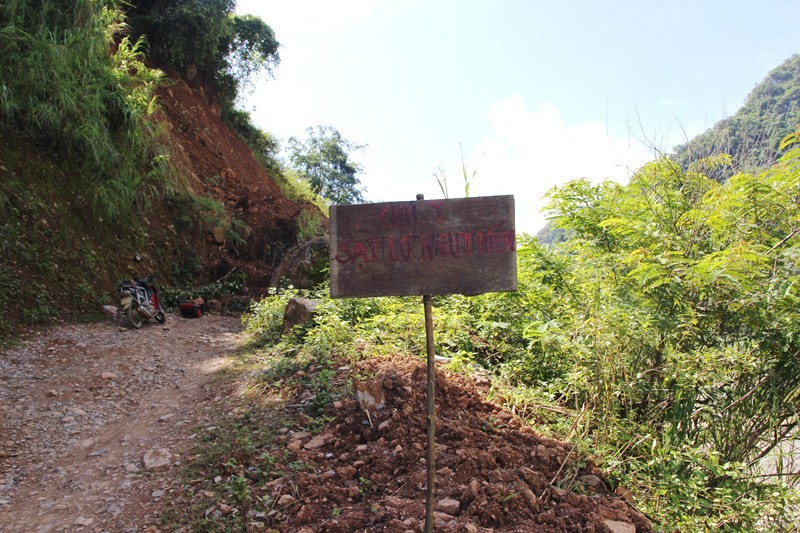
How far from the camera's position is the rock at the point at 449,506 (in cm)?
255

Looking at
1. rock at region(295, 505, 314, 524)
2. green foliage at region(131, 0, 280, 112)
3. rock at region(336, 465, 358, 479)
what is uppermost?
green foliage at region(131, 0, 280, 112)

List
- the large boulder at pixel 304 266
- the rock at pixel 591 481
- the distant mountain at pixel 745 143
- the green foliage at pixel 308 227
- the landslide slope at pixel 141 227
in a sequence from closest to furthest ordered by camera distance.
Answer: the rock at pixel 591 481 → the distant mountain at pixel 745 143 → the landslide slope at pixel 141 227 → the large boulder at pixel 304 266 → the green foliage at pixel 308 227

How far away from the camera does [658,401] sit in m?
3.49

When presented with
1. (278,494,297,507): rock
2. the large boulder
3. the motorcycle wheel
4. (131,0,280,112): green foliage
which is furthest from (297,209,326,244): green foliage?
(278,494,297,507): rock

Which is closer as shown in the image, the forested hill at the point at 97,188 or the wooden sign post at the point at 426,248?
the wooden sign post at the point at 426,248

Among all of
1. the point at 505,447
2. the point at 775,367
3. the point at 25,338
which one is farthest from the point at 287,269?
the point at 775,367

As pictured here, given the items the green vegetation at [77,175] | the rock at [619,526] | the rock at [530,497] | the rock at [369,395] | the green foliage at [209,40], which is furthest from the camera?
the green foliage at [209,40]

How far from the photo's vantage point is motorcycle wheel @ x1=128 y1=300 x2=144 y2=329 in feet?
21.0

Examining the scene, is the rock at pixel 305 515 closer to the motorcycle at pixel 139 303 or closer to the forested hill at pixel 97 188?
the forested hill at pixel 97 188

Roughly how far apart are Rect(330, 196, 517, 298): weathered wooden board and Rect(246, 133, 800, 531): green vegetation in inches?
53.0

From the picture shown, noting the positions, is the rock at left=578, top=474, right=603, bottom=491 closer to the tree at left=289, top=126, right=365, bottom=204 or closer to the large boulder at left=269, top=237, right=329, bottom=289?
the large boulder at left=269, top=237, right=329, bottom=289

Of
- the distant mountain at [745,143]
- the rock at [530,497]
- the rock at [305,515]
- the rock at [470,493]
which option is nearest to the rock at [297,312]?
the rock at [305,515]

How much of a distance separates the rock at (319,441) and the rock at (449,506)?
97 centimetres

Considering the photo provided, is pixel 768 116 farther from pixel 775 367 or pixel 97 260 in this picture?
pixel 97 260
